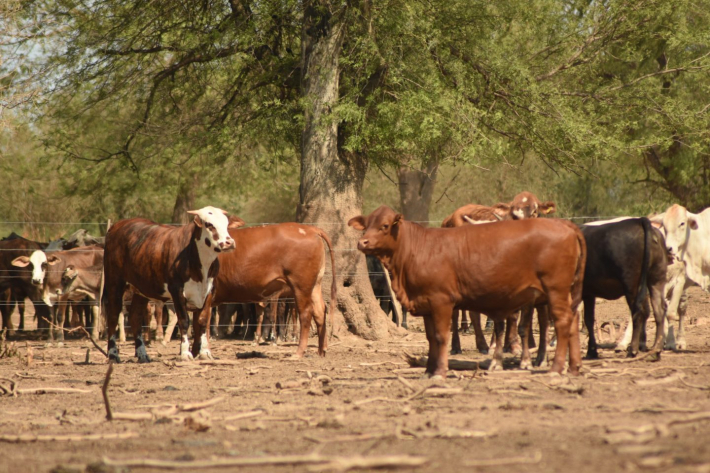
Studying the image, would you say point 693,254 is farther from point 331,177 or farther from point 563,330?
point 331,177

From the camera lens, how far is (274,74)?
16.8m

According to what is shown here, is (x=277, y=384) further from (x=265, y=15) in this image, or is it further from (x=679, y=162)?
(x=679, y=162)

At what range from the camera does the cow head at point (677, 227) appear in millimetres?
12641

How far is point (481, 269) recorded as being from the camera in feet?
30.1

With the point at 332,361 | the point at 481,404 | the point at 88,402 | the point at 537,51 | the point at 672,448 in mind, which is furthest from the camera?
the point at 537,51

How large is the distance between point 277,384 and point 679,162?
1824 centimetres

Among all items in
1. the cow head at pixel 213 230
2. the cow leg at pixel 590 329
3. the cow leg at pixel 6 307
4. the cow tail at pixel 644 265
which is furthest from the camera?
the cow leg at pixel 6 307

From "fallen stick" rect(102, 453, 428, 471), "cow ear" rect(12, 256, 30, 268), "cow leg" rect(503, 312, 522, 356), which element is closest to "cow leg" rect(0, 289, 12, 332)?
"cow ear" rect(12, 256, 30, 268)

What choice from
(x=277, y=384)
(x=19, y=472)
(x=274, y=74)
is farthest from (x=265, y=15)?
(x=19, y=472)

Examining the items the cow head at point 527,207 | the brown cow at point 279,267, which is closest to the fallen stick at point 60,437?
the brown cow at point 279,267

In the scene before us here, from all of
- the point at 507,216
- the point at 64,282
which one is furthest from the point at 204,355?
the point at 64,282

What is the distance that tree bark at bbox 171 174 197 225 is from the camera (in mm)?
29812

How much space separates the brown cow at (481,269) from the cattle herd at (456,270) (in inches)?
0.5

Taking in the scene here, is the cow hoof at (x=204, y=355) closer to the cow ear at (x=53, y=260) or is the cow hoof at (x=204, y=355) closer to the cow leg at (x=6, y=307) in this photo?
the cow ear at (x=53, y=260)
